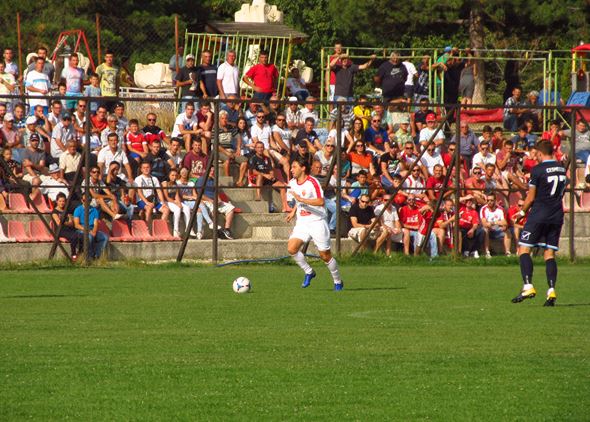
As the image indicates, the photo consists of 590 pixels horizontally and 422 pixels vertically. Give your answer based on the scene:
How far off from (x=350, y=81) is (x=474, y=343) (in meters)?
17.0

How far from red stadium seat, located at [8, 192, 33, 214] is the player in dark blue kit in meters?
10.5

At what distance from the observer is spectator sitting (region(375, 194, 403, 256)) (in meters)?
23.5

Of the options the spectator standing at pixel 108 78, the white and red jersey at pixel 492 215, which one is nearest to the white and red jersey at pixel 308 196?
the white and red jersey at pixel 492 215

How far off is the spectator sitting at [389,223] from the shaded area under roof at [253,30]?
11.6 meters

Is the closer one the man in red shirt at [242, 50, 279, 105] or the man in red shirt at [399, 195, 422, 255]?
the man in red shirt at [399, 195, 422, 255]

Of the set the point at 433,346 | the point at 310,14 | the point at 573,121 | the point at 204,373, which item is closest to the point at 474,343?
the point at 433,346

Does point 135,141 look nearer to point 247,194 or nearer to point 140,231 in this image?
point 140,231

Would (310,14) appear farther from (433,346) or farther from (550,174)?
(433,346)

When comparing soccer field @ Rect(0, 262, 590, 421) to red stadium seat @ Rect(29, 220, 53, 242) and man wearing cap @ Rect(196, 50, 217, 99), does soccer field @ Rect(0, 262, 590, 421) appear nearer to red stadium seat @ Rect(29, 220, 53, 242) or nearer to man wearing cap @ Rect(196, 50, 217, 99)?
red stadium seat @ Rect(29, 220, 53, 242)

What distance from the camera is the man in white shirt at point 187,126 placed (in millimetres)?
23391

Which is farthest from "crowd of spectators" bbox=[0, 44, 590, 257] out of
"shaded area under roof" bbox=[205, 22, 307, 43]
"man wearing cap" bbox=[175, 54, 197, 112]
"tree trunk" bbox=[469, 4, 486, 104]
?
"tree trunk" bbox=[469, 4, 486, 104]

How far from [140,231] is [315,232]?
19.6 ft

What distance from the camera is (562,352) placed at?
10602 mm

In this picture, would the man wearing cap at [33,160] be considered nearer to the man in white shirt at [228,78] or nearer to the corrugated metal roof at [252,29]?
the man in white shirt at [228,78]
